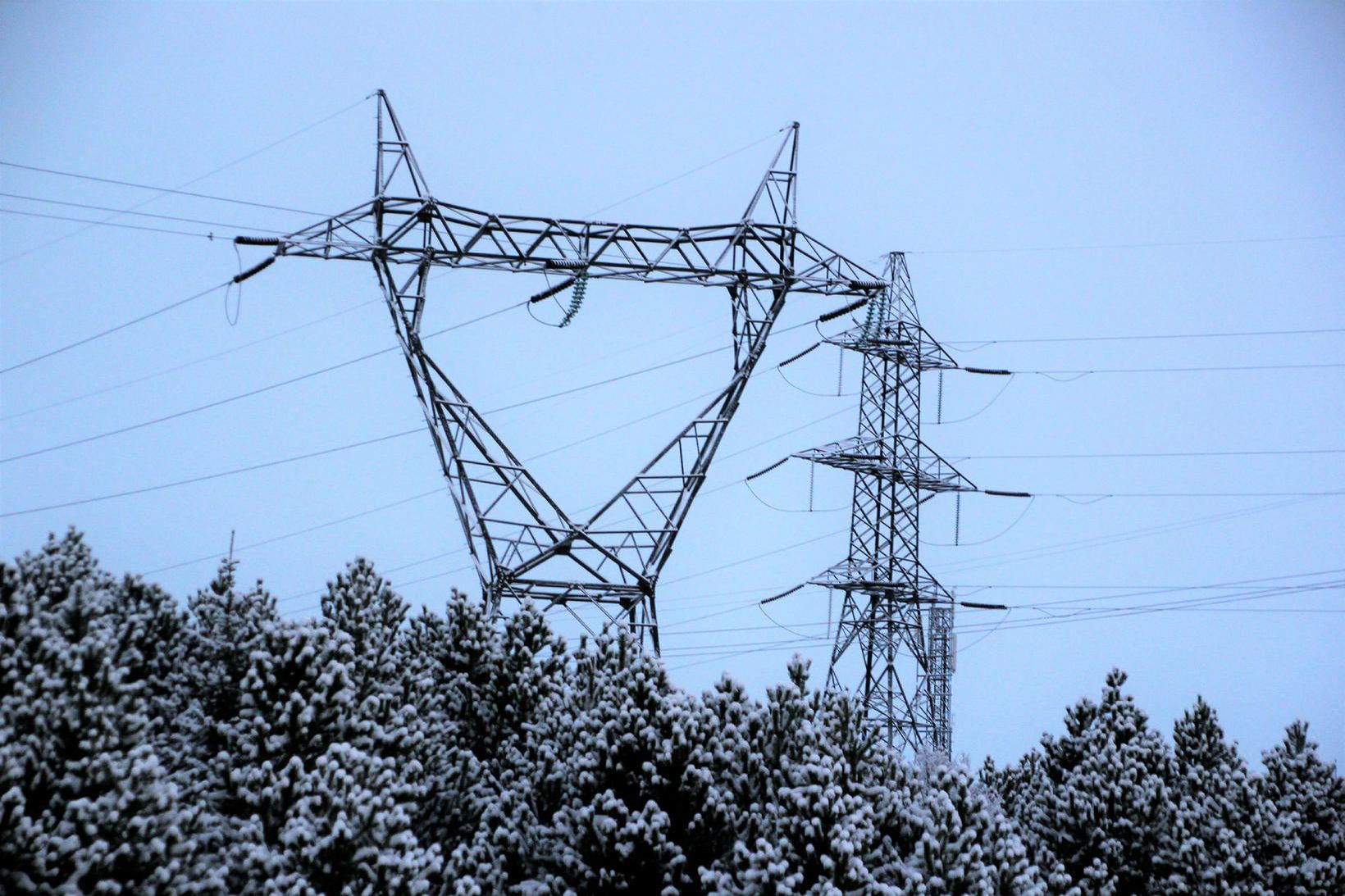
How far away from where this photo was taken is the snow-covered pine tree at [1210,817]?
32500 mm

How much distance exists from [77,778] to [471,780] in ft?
31.2

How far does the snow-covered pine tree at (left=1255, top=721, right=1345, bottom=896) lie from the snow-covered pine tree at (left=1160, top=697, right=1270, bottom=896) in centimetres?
62

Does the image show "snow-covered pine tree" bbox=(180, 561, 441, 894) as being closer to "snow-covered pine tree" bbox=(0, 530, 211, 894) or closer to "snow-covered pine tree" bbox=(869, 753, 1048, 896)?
"snow-covered pine tree" bbox=(0, 530, 211, 894)

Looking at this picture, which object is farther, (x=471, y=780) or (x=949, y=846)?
(x=471, y=780)

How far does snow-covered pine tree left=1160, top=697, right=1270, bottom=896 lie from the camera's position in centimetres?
3250

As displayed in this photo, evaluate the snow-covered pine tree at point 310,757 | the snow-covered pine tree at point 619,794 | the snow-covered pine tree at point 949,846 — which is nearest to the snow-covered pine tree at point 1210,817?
the snow-covered pine tree at point 949,846

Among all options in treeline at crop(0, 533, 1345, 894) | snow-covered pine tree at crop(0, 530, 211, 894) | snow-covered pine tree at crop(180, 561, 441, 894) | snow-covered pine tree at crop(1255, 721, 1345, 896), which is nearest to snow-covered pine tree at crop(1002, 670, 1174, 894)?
treeline at crop(0, 533, 1345, 894)

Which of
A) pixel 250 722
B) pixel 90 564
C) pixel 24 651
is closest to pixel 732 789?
pixel 250 722

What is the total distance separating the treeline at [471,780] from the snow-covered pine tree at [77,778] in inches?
1.9

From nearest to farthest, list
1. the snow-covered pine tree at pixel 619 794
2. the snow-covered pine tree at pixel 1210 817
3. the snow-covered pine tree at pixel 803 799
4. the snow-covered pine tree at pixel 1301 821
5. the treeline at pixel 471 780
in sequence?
the treeline at pixel 471 780 → the snow-covered pine tree at pixel 803 799 → the snow-covered pine tree at pixel 619 794 → the snow-covered pine tree at pixel 1210 817 → the snow-covered pine tree at pixel 1301 821

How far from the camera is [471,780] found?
102 ft

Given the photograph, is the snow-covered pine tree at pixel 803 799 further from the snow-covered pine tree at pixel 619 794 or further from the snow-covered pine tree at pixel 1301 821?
the snow-covered pine tree at pixel 1301 821

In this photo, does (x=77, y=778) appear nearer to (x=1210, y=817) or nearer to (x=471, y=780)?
(x=471, y=780)

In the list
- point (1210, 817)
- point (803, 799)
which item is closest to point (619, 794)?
point (803, 799)
